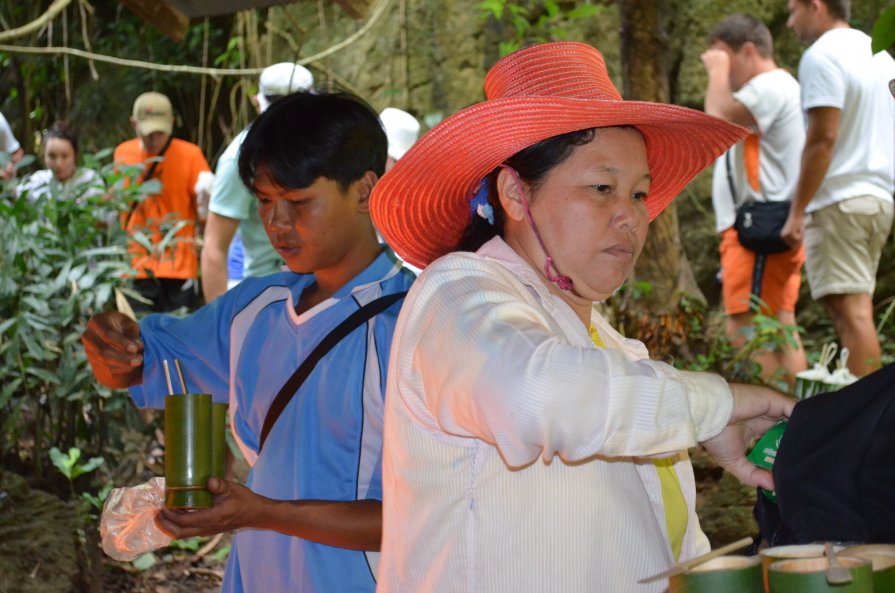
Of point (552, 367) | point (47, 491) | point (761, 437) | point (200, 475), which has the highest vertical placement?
point (552, 367)

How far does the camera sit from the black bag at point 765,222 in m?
6.02

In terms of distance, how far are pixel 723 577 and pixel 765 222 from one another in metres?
4.88

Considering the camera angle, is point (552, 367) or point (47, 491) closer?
point (552, 367)

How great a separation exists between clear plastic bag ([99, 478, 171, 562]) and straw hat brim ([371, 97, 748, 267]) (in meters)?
0.76

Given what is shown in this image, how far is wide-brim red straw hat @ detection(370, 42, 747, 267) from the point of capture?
2.00 meters

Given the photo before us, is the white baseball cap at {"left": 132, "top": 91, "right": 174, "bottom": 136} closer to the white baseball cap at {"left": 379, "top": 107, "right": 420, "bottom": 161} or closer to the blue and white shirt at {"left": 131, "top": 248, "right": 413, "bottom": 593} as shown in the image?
the white baseball cap at {"left": 379, "top": 107, "right": 420, "bottom": 161}

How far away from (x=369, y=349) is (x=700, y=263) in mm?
6602

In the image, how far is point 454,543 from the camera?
70.2 inches

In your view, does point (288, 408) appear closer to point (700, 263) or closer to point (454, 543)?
point (454, 543)

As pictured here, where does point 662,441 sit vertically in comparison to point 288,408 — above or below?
above

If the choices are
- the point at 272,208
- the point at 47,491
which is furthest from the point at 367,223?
the point at 47,491

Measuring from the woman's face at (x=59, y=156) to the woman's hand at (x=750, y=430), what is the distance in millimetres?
6590

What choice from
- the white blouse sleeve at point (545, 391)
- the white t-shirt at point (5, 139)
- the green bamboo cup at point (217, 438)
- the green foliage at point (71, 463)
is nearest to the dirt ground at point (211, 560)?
the green foliage at point (71, 463)

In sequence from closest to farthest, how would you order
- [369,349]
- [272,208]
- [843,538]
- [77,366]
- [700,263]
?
[843,538]
[369,349]
[272,208]
[77,366]
[700,263]
